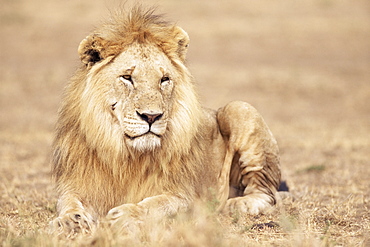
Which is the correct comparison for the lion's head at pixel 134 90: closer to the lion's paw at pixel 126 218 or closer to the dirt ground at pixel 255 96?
the lion's paw at pixel 126 218

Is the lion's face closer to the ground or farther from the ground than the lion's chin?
farther from the ground

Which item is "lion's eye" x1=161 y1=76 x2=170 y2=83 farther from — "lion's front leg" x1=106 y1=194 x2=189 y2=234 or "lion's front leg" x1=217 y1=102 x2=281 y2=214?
"lion's front leg" x1=217 y1=102 x2=281 y2=214

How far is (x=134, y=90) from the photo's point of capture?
13.6 feet

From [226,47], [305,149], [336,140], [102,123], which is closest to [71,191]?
[102,123]

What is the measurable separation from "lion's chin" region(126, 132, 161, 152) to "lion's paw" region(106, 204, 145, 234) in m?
0.43

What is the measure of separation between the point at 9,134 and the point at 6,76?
6219 mm

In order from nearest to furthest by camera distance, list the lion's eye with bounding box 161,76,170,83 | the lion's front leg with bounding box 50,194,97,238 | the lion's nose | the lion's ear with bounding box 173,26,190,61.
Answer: the lion's front leg with bounding box 50,194,97,238
the lion's nose
the lion's eye with bounding box 161,76,170,83
the lion's ear with bounding box 173,26,190,61

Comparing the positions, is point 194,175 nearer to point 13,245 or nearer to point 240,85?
point 13,245

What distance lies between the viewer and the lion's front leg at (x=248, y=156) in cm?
552

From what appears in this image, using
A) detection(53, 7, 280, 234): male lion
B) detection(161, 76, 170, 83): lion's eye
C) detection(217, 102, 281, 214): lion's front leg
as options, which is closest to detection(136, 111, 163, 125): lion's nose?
detection(53, 7, 280, 234): male lion

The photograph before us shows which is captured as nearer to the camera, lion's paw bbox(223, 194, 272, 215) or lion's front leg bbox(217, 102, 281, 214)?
lion's paw bbox(223, 194, 272, 215)

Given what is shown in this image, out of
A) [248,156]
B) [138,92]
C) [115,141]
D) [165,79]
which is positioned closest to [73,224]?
[115,141]

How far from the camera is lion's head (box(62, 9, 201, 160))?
13.3 ft

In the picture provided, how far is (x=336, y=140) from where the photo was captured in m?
10.8
